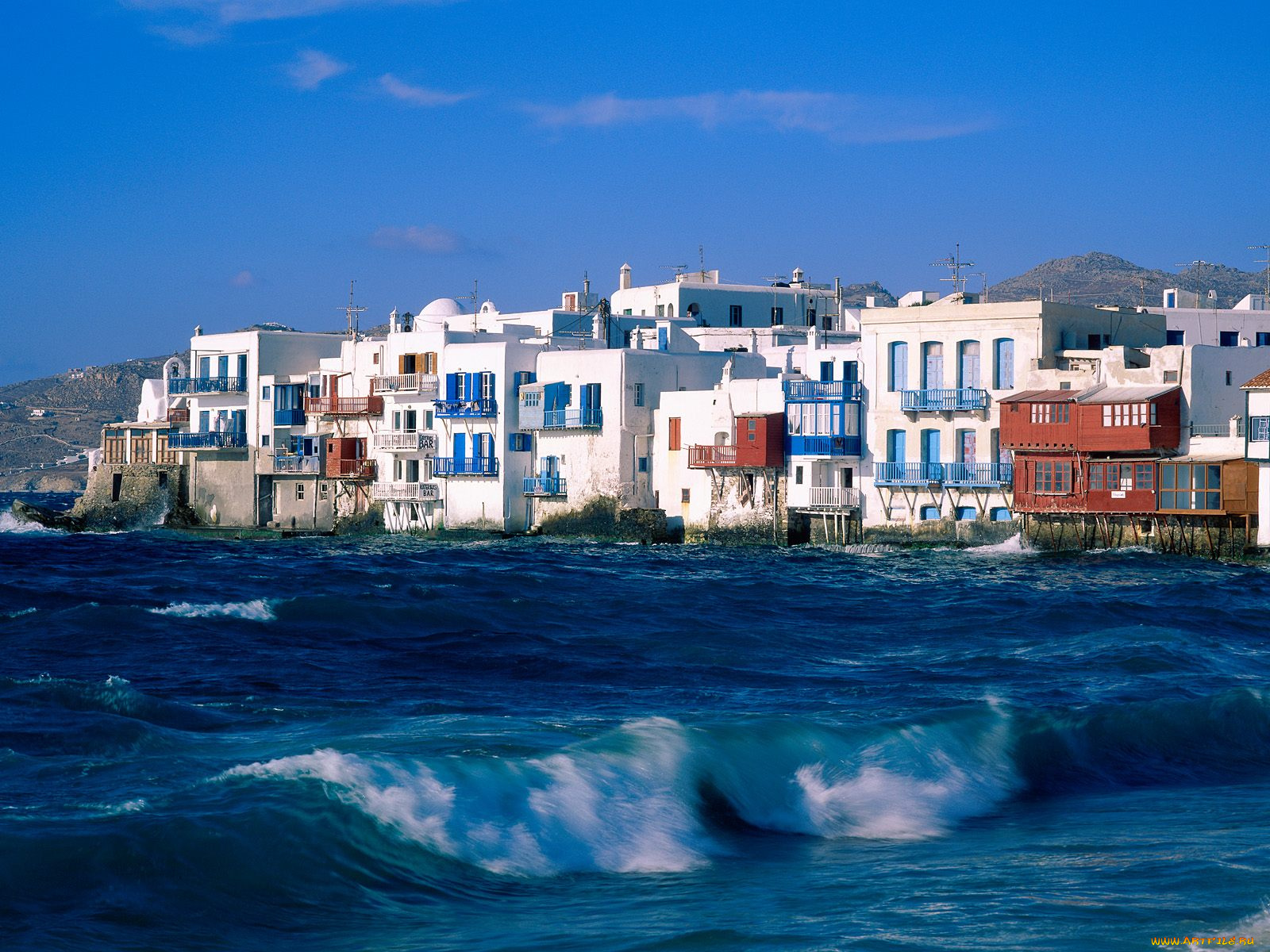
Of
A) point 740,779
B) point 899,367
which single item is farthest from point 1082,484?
point 740,779

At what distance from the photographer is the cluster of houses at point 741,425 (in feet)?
164

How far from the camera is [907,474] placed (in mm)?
54750

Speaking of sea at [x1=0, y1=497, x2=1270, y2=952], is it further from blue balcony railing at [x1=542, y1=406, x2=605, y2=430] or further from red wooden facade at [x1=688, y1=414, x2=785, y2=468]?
blue balcony railing at [x1=542, y1=406, x2=605, y2=430]

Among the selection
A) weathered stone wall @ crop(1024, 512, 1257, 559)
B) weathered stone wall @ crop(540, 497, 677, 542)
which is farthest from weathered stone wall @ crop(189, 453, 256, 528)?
weathered stone wall @ crop(1024, 512, 1257, 559)

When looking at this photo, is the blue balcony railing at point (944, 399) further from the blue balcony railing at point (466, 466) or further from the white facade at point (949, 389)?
the blue balcony railing at point (466, 466)

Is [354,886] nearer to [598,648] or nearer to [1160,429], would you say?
[598,648]

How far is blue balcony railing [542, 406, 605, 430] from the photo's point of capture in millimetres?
61250

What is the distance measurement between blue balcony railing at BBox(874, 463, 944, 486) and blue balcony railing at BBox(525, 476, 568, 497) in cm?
1270

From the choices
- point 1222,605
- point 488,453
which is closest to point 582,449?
point 488,453

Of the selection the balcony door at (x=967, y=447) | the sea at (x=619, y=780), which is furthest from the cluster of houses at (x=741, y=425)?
the sea at (x=619, y=780)

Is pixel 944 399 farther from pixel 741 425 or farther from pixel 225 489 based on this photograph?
pixel 225 489

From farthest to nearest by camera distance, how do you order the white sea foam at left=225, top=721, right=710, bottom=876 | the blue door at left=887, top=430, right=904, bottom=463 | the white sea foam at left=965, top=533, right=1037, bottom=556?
the blue door at left=887, top=430, right=904, bottom=463
the white sea foam at left=965, top=533, right=1037, bottom=556
the white sea foam at left=225, top=721, right=710, bottom=876

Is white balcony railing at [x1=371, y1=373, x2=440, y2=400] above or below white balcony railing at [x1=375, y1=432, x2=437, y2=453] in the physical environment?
above

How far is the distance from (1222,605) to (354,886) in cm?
2588
